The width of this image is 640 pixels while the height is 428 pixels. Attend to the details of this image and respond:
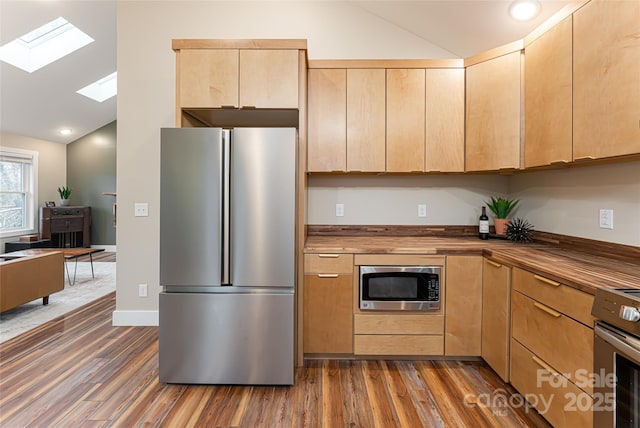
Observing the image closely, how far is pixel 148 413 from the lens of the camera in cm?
196

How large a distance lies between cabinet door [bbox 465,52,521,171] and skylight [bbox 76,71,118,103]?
6.44 meters

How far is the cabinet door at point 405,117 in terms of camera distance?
2.82 m

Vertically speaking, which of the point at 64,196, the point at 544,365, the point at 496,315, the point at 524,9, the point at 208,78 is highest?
the point at 524,9

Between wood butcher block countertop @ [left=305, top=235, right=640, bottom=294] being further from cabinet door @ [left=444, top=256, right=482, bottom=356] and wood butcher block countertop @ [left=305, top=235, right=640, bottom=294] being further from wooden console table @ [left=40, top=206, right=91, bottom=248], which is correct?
wooden console table @ [left=40, top=206, right=91, bottom=248]

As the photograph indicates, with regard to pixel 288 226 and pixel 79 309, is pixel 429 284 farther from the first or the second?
pixel 79 309

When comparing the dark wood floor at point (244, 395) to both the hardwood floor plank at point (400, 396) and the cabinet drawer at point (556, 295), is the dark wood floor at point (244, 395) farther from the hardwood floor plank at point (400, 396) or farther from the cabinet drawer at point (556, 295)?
the cabinet drawer at point (556, 295)

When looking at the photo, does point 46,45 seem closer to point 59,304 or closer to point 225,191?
point 59,304

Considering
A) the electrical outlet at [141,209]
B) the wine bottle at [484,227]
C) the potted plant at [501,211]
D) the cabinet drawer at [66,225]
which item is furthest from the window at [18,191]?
the potted plant at [501,211]

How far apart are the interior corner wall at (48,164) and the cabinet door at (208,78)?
21.0 feet

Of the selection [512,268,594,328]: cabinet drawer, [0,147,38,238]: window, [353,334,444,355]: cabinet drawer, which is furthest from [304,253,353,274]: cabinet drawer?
[0,147,38,238]: window

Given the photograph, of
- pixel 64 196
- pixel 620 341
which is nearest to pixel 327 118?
pixel 620 341

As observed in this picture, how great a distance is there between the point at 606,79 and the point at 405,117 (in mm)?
1327

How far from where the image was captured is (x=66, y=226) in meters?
7.44

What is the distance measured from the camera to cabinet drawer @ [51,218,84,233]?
23.7ft
